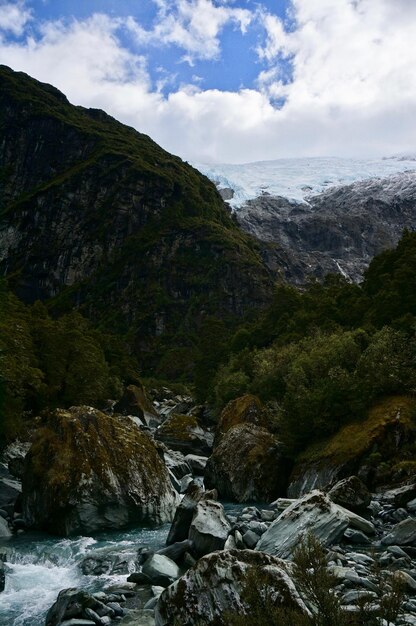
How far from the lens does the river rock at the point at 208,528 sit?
16.2 m

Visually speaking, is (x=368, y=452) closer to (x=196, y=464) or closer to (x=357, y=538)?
(x=357, y=538)

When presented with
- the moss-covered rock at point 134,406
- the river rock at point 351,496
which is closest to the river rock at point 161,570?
the river rock at point 351,496

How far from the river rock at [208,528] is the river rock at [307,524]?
4.22 feet

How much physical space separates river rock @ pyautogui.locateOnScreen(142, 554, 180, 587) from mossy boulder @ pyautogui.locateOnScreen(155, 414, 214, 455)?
26.9m

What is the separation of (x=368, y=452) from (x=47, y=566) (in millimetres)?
14942

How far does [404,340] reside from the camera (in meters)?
32.5

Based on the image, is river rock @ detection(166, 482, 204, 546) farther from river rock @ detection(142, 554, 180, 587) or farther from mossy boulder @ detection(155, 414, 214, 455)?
mossy boulder @ detection(155, 414, 214, 455)

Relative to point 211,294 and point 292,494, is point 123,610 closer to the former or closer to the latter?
point 292,494

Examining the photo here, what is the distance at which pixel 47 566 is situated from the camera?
58.1ft

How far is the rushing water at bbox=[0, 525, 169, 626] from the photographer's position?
14.1 m

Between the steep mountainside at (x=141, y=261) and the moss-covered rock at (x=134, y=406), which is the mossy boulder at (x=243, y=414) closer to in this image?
the moss-covered rock at (x=134, y=406)

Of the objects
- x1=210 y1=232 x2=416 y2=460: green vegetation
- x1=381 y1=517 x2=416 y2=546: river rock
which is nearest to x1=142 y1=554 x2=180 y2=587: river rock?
x1=381 y1=517 x2=416 y2=546: river rock

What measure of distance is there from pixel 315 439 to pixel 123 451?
1117 cm

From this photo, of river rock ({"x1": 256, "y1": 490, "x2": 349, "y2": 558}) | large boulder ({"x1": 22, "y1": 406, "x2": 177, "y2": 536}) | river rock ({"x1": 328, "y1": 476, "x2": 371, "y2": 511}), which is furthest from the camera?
large boulder ({"x1": 22, "y1": 406, "x2": 177, "y2": 536})
